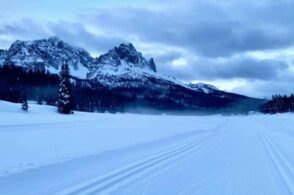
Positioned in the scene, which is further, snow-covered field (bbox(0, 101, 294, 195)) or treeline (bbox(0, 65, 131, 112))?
treeline (bbox(0, 65, 131, 112))

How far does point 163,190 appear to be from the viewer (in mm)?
8992

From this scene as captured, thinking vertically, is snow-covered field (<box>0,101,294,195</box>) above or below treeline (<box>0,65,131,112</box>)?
below

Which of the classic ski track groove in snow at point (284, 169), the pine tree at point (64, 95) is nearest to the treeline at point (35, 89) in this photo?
the pine tree at point (64, 95)

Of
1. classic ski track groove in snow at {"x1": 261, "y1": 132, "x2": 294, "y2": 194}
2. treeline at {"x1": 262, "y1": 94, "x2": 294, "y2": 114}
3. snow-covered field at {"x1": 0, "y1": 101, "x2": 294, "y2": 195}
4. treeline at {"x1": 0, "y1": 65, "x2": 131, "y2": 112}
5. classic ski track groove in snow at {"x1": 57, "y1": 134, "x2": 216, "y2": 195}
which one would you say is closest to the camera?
classic ski track groove in snow at {"x1": 57, "y1": 134, "x2": 216, "y2": 195}

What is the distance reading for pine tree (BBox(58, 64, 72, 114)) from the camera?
57969 millimetres

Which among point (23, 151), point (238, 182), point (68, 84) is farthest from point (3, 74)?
point (238, 182)

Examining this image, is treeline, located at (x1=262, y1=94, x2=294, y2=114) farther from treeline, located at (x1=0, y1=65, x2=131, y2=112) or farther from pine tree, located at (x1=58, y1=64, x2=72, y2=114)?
pine tree, located at (x1=58, y1=64, x2=72, y2=114)

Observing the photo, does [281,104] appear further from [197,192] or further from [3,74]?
[197,192]

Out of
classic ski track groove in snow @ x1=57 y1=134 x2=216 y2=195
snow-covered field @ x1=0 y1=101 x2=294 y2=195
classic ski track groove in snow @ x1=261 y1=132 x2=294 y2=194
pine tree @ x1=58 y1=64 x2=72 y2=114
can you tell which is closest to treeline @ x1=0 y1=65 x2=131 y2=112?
pine tree @ x1=58 y1=64 x2=72 y2=114

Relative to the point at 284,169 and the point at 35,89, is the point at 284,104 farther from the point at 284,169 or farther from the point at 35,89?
the point at 284,169

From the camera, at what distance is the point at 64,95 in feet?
195

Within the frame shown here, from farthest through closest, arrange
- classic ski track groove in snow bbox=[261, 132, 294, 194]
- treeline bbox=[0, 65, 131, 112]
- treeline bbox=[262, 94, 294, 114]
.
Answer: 1. treeline bbox=[262, 94, 294, 114]
2. treeline bbox=[0, 65, 131, 112]
3. classic ski track groove in snow bbox=[261, 132, 294, 194]

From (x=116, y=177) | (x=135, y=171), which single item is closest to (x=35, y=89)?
(x=135, y=171)

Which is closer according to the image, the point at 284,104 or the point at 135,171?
the point at 135,171
